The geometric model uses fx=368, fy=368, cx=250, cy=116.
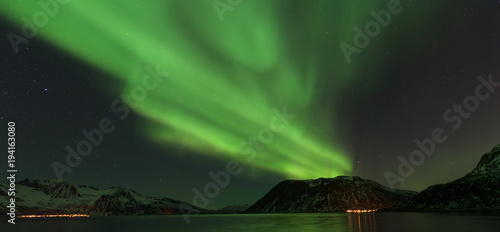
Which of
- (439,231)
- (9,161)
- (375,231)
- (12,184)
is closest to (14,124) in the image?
(9,161)

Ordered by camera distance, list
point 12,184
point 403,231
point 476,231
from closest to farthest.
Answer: point 12,184
point 476,231
point 403,231

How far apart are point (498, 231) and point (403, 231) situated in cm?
2124

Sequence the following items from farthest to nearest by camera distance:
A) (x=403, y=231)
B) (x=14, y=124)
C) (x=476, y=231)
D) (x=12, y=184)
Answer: (x=403, y=231) → (x=476, y=231) → (x=12, y=184) → (x=14, y=124)

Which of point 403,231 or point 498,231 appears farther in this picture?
point 403,231

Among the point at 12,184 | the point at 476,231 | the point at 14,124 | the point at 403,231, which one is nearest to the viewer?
the point at 14,124

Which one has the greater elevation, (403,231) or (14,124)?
(14,124)

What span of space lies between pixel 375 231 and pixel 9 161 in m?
85.3

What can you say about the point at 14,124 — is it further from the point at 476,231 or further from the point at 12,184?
the point at 476,231

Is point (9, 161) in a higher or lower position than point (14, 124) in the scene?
lower

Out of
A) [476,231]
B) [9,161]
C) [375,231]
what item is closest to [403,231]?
[375,231]

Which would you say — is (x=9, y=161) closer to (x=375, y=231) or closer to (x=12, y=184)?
(x=12, y=184)

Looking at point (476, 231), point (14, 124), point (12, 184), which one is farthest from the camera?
point (476, 231)

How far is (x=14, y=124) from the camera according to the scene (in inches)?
2520

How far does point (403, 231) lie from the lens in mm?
95250
